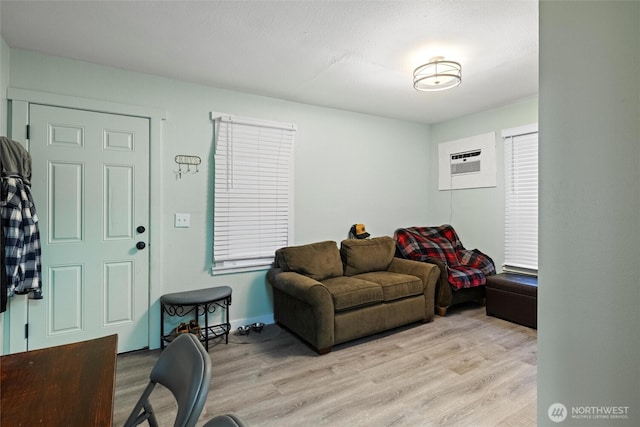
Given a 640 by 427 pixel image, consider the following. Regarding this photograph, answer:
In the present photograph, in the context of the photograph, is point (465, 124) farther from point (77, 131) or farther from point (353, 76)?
point (77, 131)

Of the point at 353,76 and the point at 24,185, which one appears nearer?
the point at 24,185

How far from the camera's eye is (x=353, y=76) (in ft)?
9.64

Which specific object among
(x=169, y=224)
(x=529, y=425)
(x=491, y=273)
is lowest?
(x=529, y=425)

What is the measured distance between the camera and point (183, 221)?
9.93 ft

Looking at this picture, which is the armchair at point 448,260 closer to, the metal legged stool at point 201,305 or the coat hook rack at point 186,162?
the metal legged stool at point 201,305

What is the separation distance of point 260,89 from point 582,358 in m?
3.18

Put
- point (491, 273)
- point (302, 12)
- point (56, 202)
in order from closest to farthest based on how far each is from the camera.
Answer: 1. point (302, 12)
2. point (56, 202)
3. point (491, 273)

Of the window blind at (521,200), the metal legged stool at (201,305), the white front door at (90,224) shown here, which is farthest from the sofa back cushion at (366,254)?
the white front door at (90,224)

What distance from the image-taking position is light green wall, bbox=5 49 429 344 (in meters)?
2.70

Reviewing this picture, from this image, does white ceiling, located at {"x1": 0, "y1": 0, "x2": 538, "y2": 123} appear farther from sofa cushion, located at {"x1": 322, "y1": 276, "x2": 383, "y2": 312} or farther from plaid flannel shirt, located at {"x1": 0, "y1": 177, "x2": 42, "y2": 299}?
sofa cushion, located at {"x1": 322, "y1": 276, "x2": 383, "y2": 312}

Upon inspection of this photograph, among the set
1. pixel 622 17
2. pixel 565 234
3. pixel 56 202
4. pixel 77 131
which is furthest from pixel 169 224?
pixel 622 17

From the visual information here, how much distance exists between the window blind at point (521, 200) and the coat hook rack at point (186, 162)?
3.56 meters

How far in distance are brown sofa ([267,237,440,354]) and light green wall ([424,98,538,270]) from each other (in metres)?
1.16

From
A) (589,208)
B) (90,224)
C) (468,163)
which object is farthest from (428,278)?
(90,224)
